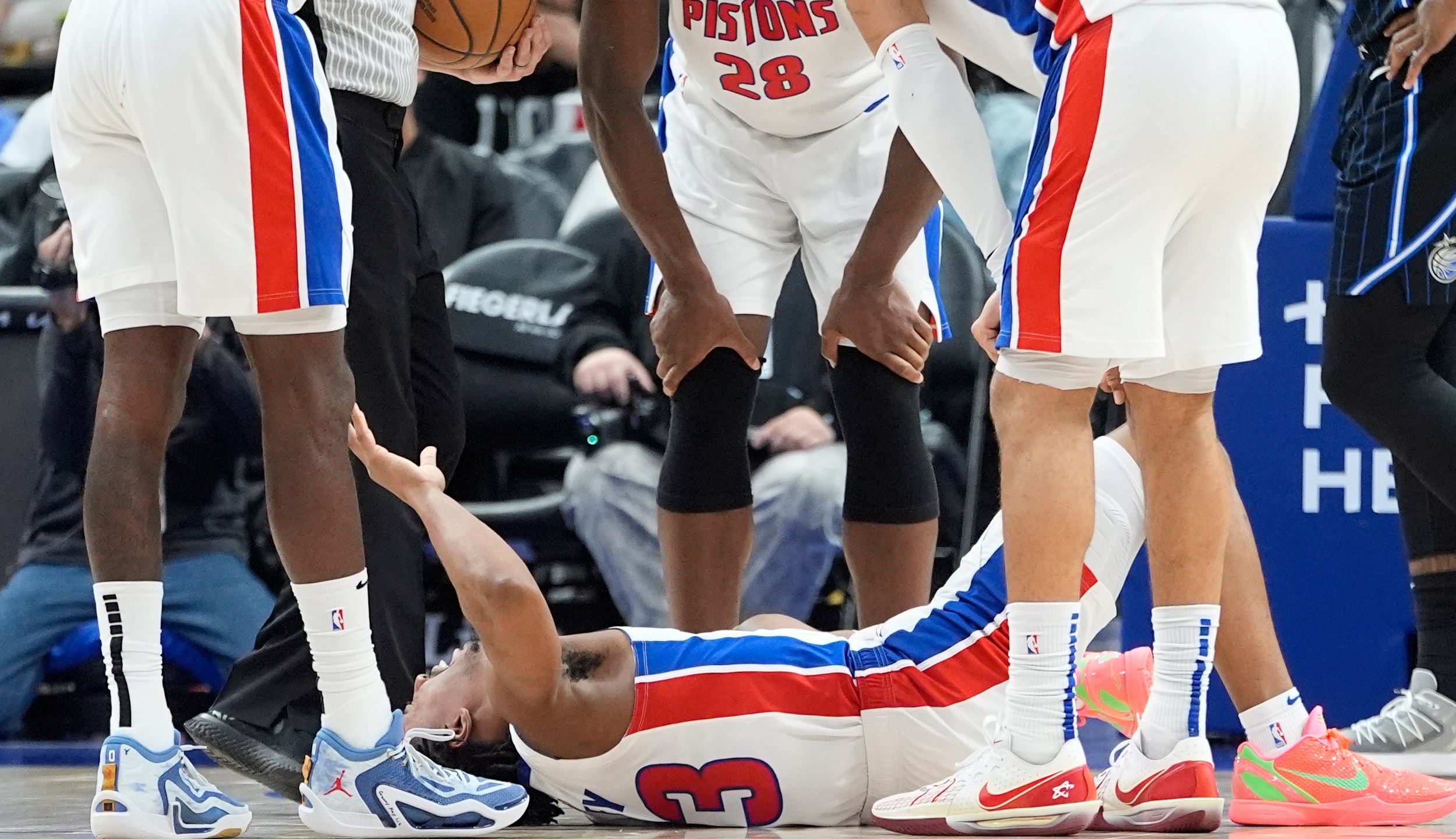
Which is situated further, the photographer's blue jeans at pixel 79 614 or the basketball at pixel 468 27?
the photographer's blue jeans at pixel 79 614

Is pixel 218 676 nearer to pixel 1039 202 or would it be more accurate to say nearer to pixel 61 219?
pixel 61 219

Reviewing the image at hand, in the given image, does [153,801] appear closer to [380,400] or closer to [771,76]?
[380,400]

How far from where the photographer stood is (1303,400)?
3.54m

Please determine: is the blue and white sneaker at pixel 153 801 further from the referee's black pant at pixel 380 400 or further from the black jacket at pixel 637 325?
the black jacket at pixel 637 325

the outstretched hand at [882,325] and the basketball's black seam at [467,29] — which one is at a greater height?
the basketball's black seam at [467,29]

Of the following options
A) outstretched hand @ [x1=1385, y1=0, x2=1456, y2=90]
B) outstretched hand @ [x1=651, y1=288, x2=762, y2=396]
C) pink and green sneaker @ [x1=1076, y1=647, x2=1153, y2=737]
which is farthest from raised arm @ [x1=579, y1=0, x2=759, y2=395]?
outstretched hand @ [x1=1385, y1=0, x2=1456, y2=90]

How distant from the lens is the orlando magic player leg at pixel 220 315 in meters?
2.16

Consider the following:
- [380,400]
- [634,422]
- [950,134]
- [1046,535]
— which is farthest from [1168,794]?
[634,422]

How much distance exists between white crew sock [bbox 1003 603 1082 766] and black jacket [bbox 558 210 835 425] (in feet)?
6.99

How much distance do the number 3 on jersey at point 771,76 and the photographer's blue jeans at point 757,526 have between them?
1374 mm

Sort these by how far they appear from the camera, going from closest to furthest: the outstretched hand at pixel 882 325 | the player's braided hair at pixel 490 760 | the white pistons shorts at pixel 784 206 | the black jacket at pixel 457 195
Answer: the player's braided hair at pixel 490 760
the outstretched hand at pixel 882 325
the white pistons shorts at pixel 784 206
the black jacket at pixel 457 195

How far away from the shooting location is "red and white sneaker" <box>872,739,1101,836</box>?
2.12 m

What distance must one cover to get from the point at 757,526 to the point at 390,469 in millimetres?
1953

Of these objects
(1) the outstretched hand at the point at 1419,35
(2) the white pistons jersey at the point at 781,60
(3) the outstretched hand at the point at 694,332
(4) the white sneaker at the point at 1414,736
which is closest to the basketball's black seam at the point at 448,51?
(2) the white pistons jersey at the point at 781,60
